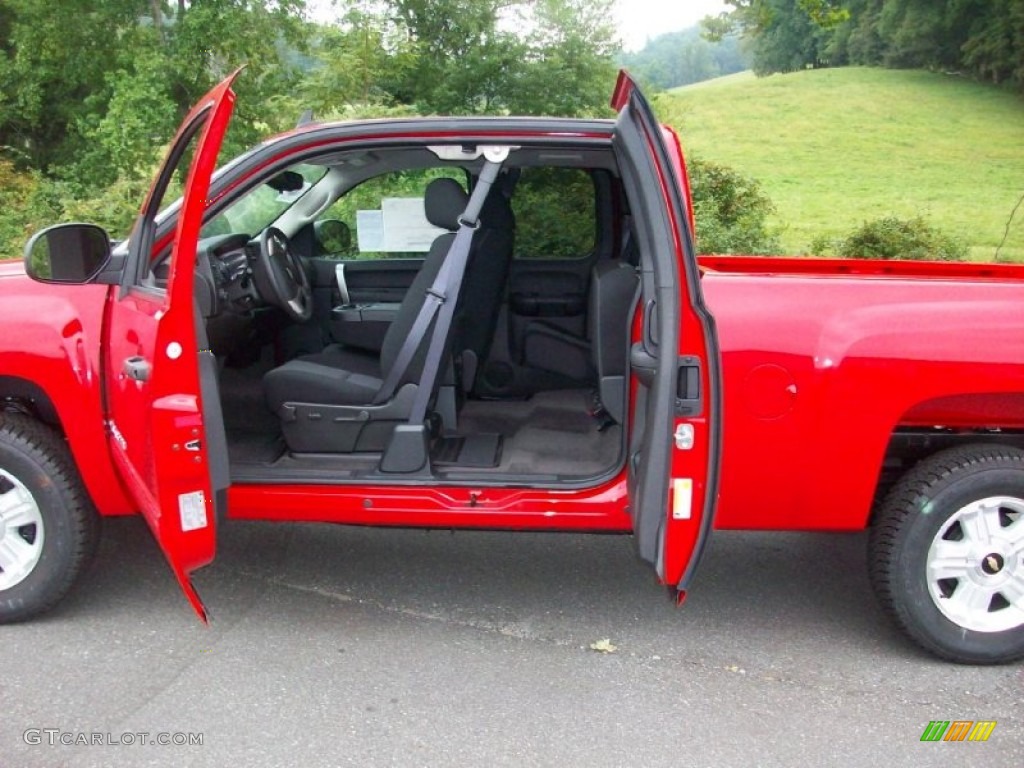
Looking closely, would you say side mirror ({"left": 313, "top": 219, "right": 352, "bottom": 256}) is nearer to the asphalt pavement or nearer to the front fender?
the asphalt pavement

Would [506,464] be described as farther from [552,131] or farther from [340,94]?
[340,94]

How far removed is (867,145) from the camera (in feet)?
95.9

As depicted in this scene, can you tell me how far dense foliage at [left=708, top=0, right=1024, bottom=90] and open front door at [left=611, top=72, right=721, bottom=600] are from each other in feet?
89.2

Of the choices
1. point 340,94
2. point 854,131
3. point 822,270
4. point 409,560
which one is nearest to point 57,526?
point 409,560

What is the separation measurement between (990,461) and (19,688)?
3.25 metres

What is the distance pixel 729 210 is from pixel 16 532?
312 inches

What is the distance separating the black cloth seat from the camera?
143 inches

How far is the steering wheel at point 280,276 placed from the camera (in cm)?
393

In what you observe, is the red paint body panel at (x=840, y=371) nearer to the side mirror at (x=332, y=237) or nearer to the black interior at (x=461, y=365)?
the black interior at (x=461, y=365)

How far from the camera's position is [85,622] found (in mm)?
3498

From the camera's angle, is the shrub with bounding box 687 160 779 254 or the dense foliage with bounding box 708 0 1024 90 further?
the dense foliage with bounding box 708 0 1024 90

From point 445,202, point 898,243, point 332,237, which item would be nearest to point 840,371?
point 445,202

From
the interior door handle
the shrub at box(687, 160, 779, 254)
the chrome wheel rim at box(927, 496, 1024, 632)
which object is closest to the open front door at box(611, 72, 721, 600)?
the chrome wheel rim at box(927, 496, 1024, 632)

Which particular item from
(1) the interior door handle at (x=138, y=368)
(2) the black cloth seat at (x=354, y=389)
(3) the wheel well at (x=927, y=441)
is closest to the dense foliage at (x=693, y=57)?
(2) the black cloth seat at (x=354, y=389)
